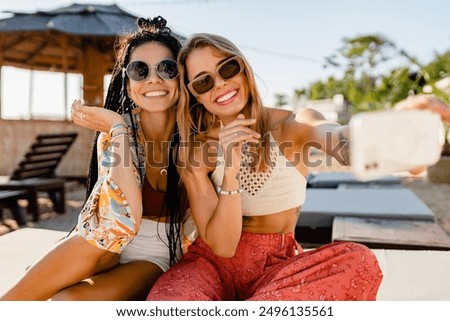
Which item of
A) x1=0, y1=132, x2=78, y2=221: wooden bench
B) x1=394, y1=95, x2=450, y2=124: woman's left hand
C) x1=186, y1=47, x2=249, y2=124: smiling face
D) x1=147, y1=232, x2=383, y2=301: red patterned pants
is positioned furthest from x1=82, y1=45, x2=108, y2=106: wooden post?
x1=394, y1=95, x2=450, y2=124: woman's left hand

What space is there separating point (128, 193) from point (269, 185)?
0.46 meters

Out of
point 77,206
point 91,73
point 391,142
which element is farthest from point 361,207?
point 91,73

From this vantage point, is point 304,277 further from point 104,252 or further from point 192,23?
point 192,23

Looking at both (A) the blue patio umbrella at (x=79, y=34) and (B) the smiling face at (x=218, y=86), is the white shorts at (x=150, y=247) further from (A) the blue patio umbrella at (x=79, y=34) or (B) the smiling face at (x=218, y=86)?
(A) the blue patio umbrella at (x=79, y=34)

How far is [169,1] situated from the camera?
7.42 feet

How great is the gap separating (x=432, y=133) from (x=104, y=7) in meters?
6.82

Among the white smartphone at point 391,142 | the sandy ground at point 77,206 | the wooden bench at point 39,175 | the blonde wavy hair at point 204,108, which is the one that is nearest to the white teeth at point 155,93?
the blonde wavy hair at point 204,108

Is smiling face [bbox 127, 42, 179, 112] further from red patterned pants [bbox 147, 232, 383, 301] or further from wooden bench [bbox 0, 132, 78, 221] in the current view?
wooden bench [bbox 0, 132, 78, 221]

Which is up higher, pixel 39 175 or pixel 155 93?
pixel 155 93

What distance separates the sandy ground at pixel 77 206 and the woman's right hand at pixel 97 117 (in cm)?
289

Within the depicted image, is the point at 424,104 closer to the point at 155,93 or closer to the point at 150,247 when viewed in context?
the point at 155,93

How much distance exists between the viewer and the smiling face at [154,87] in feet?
5.82

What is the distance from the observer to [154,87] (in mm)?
1775

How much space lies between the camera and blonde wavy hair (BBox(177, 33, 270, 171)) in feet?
5.28
